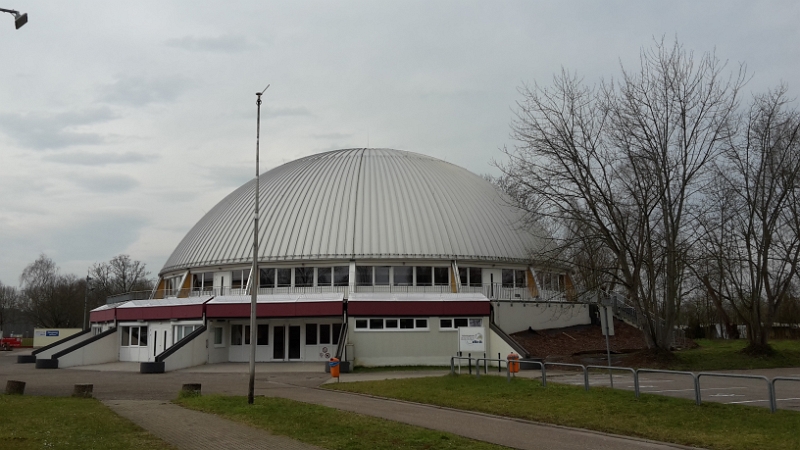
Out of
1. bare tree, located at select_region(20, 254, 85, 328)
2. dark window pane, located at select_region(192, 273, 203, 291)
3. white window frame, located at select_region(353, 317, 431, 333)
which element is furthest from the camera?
bare tree, located at select_region(20, 254, 85, 328)

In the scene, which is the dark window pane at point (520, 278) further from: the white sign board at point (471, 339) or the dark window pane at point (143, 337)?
the dark window pane at point (143, 337)

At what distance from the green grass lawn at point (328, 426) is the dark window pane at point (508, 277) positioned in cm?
2412

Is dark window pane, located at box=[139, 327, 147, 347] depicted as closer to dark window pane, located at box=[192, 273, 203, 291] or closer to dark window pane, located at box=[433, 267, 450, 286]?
dark window pane, located at box=[192, 273, 203, 291]

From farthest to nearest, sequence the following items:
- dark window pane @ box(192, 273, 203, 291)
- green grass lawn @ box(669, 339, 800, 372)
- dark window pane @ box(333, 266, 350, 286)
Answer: dark window pane @ box(192, 273, 203, 291) → dark window pane @ box(333, 266, 350, 286) → green grass lawn @ box(669, 339, 800, 372)

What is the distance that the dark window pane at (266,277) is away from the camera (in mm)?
39812

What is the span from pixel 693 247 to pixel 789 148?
25.8 ft

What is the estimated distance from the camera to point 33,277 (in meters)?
121

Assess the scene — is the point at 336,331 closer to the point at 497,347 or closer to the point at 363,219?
the point at 363,219

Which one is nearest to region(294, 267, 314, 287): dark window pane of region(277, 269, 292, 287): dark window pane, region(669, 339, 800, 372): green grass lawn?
region(277, 269, 292, 287): dark window pane

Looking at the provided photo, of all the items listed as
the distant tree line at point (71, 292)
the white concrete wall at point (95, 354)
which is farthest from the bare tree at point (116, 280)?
the white concrete wall at point (95, 354)

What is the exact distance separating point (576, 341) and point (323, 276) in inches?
568

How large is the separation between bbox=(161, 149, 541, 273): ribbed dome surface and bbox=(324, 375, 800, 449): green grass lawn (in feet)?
58.5

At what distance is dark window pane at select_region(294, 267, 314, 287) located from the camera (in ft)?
129

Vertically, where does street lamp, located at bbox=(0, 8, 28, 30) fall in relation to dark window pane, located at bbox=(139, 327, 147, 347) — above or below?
above
